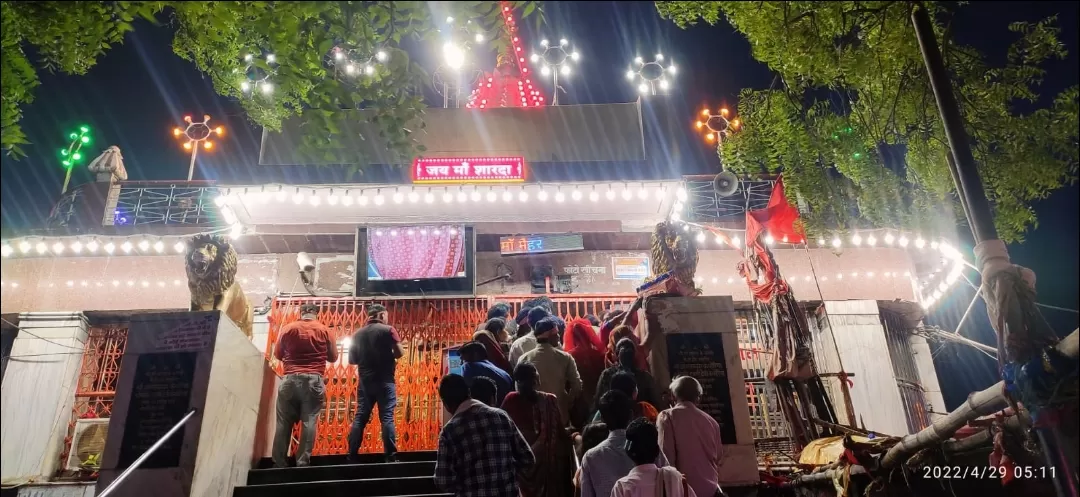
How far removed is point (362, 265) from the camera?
41.3 ft

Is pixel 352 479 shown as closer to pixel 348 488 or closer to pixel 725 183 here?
pixel 348 488

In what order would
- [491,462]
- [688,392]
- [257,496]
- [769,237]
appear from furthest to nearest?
1. [769,237]
2. [257,496]
3. [688,392]
4. [491,462]

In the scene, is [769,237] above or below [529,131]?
below

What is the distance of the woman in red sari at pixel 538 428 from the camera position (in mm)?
5535

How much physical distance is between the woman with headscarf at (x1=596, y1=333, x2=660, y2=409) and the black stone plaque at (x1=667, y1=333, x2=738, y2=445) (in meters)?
0.37

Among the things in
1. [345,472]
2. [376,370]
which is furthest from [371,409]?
[345,472]

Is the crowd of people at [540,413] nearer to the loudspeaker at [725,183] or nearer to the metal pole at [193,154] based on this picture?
the loudspeaker at [725,183]

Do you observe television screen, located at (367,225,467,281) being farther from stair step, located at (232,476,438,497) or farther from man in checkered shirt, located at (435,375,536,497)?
man in checkered shirt, located at (435,375,536,497)

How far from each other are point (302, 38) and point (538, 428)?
410 centimetres

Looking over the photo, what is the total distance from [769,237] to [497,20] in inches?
312

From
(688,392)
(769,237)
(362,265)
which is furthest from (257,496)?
(769,237)

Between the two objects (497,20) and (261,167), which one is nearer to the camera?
(497,20)

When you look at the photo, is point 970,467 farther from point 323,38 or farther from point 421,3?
point 323,38

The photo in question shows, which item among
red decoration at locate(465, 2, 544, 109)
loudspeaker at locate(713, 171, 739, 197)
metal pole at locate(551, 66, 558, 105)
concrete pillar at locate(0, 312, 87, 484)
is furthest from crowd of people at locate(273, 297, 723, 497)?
metal pole at locate(551, 66, 558, 105)
